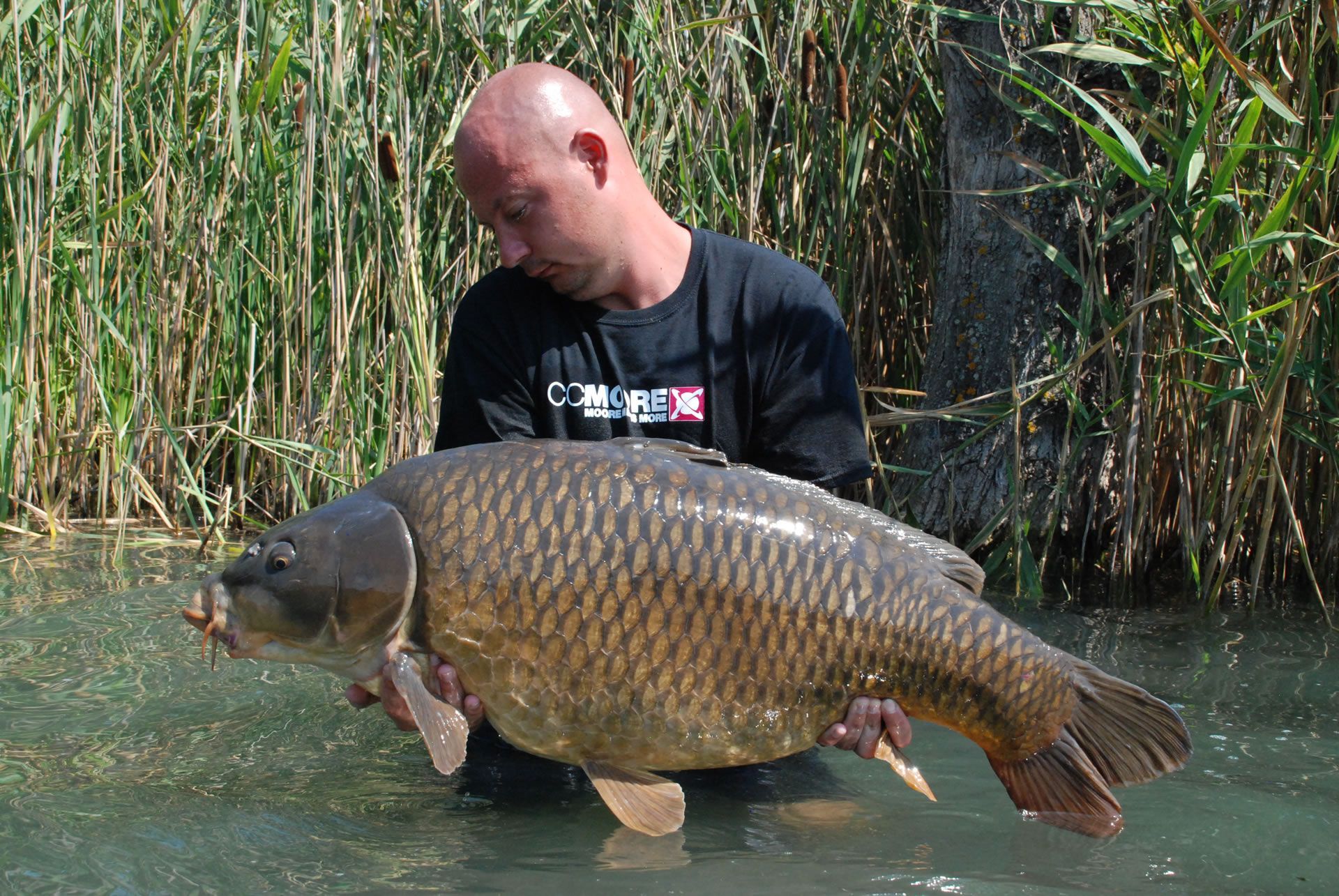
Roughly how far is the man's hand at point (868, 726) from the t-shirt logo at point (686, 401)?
0.72 m

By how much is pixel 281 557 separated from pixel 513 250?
0.72m

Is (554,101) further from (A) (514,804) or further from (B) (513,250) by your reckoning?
(A) (514,804)

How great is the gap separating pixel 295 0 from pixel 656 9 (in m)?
1.17

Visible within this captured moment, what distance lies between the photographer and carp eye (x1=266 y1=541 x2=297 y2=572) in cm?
205

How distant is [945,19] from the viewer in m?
3.82

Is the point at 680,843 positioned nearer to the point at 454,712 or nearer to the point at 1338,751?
the point at 454,712

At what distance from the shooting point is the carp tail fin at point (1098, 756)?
2055 mm

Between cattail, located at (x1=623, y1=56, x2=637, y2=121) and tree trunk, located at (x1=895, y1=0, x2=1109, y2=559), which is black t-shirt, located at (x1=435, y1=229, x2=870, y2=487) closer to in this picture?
cattail, located at (x1=623, y1=56, x2=637, y2=121)

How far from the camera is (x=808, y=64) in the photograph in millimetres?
3738

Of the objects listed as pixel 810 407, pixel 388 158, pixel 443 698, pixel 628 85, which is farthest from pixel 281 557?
pixel 628 85


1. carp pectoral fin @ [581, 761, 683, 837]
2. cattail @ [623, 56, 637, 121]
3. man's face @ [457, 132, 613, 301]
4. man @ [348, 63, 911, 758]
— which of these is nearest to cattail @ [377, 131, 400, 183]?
cattail @ [623, 56, 637, 121]

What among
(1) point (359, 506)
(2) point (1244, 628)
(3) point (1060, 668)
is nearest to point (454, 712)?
(1) point (359, 506)

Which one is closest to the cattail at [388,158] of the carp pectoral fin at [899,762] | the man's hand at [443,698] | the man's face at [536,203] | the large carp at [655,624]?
the man's face at [536,203]

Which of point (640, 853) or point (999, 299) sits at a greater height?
point (999, 299)
